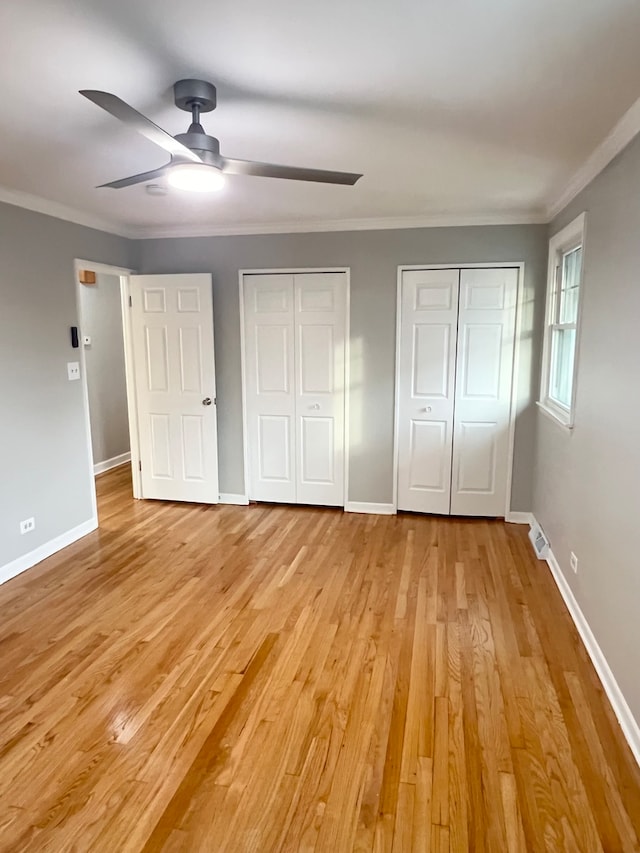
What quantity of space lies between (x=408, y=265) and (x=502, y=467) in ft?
5.90

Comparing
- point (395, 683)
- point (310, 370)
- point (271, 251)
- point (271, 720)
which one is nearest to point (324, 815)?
point (271, 720)

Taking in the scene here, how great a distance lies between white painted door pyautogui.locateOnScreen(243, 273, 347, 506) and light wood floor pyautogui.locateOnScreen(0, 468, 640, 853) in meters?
1.09

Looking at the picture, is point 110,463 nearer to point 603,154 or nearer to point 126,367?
point 126,367

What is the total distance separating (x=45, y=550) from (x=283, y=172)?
3.06 meters

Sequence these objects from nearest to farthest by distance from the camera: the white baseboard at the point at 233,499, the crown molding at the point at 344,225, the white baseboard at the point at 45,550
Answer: the white baseboard at the point at 45,550, the crown molding at the point at 344,225, the white baseboard at the point at 233,499

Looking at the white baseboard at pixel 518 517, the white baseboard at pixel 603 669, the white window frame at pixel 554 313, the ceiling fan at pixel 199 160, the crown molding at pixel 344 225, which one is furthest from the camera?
the white baseboard at pixel 518 517

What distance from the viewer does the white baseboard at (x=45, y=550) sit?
3387mm

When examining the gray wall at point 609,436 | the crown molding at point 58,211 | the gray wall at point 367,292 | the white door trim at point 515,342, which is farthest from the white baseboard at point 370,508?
the crown molding at point 58,211

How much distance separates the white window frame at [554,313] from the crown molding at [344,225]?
37 centimetres

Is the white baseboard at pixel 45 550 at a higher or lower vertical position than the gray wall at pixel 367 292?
lower

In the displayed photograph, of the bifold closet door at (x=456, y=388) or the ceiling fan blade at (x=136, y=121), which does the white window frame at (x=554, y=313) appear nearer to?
the bifold closet door at (x=456, y=388)

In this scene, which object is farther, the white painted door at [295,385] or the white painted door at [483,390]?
the white painted door at [295,385]

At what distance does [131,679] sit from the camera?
2.40 m

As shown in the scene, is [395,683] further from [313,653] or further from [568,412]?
[568,412]
